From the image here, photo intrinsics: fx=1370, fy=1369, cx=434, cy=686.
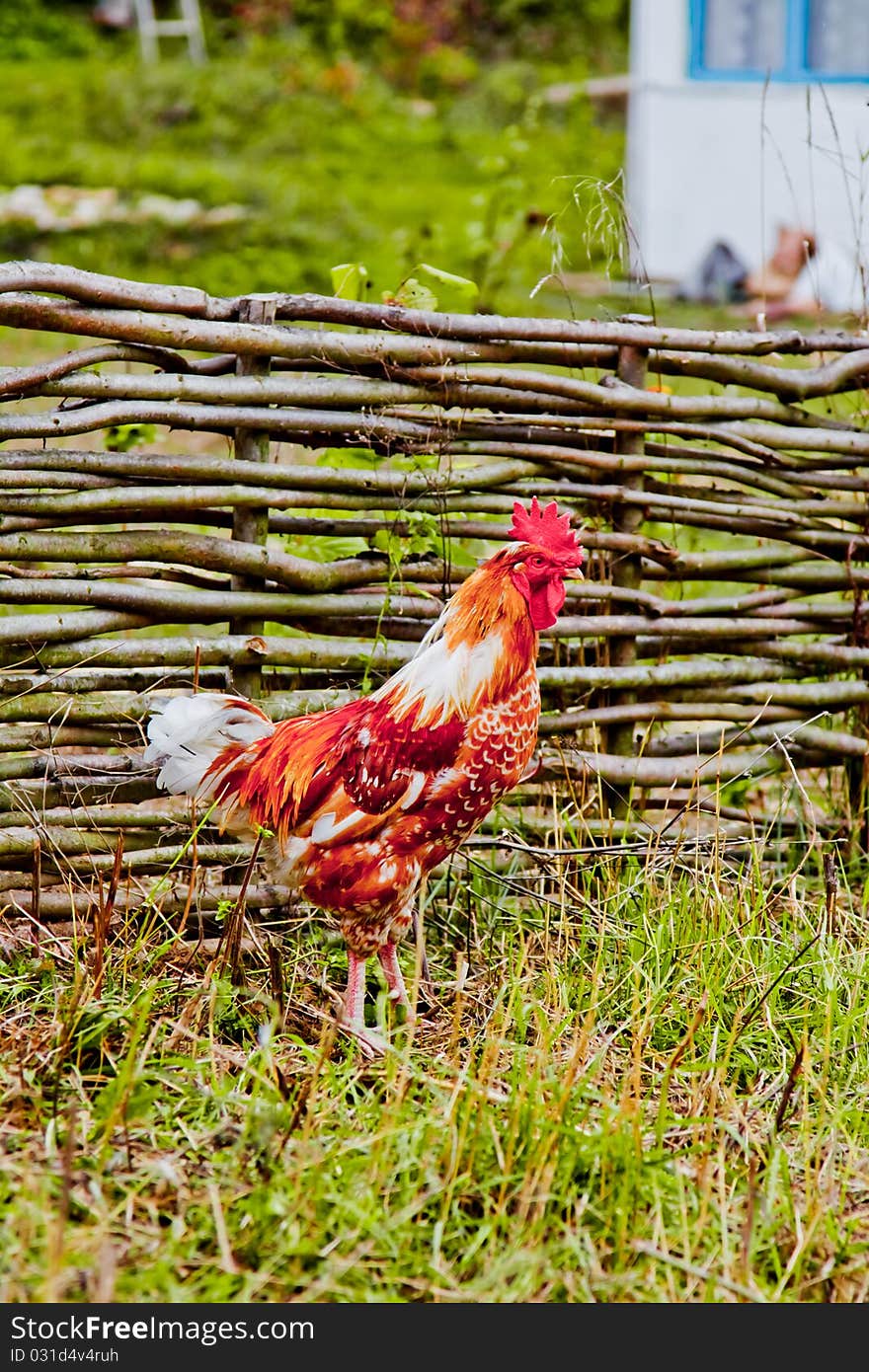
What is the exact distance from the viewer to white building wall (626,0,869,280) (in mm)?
9211

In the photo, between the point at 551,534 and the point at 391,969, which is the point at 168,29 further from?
the point at 391,969

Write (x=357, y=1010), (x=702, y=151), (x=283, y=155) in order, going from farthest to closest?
(x=283, y=155) → (x=702, y=151) → (x=357, y=1010)

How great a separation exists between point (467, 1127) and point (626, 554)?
65.3 inches

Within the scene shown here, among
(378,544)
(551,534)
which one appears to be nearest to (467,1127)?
(551,534)

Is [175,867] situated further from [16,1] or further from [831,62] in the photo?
[16,1]

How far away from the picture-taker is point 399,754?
263cm

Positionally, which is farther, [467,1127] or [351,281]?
[351,281]

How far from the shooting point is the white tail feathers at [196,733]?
9.04 ft

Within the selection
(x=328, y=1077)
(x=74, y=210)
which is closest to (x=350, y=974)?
(x=328, y=1077)

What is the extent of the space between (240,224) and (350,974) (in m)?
8.31

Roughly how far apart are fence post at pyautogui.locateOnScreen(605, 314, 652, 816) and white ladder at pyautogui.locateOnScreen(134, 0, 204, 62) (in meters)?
12.6

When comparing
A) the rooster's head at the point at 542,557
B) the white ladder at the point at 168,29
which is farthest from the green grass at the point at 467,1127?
the white ladder at the point at 168,29

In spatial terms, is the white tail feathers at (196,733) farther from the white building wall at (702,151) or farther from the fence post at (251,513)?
the white building wall at (702,151)

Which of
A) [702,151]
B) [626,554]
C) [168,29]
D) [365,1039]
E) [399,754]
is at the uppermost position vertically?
[168,29]
